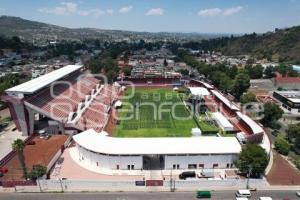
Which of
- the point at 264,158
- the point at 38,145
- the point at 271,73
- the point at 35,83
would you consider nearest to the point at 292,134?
the point at 264,158

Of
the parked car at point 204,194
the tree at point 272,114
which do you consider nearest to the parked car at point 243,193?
the parked car at point 204,194

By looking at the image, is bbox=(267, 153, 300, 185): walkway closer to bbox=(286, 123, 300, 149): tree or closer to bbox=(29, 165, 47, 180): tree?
bbox=(286, 123, 300, 149): tree

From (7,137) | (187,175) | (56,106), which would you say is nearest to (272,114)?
(187,175)

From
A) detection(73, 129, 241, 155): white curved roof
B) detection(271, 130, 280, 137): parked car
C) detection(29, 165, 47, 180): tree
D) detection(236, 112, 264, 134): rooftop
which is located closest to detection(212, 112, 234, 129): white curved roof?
detection(236, 112, 264, 134): rooftop

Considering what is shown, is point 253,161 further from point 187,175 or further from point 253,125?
point 253,125

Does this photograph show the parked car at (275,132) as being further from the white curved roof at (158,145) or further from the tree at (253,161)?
the tree at (253,161)

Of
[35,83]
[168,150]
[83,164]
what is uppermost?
[35,83]

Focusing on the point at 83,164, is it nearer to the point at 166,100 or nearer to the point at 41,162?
the point at 41,162
